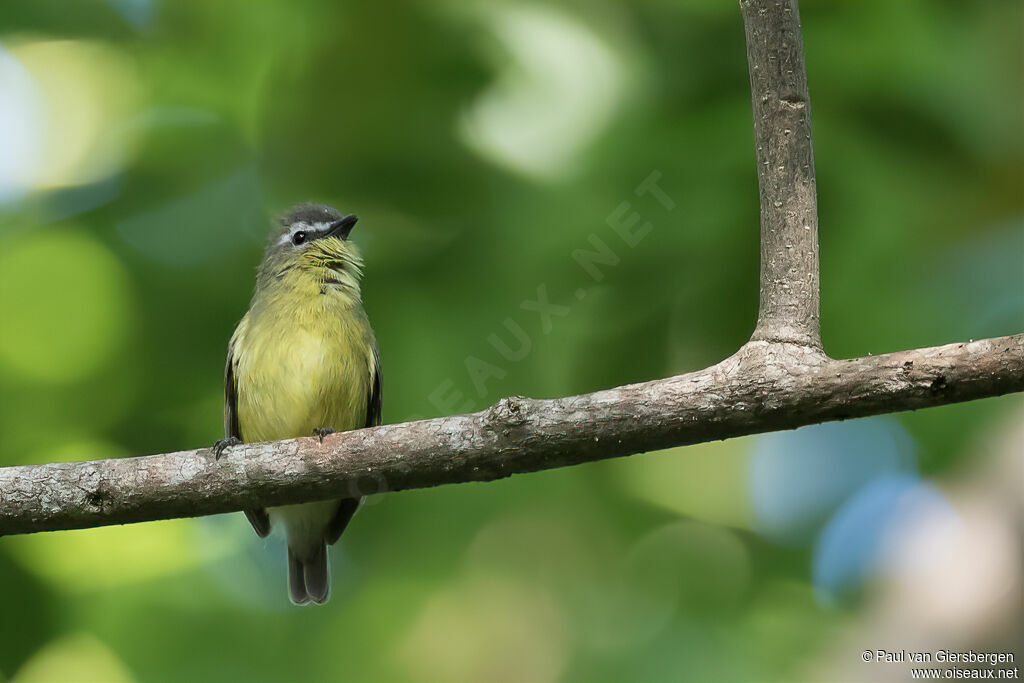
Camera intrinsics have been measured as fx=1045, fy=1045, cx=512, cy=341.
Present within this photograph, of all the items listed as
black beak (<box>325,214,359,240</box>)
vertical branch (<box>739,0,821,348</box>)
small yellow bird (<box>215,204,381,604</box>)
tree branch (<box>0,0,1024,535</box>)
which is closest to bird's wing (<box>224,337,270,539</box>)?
small yellow bird (<box>215,204,381,604</box>)

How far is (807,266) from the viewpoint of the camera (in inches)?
143

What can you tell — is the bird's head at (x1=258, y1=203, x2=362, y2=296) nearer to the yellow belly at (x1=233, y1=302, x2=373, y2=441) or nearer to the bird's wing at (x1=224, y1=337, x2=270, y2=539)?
the yellow belly at (x1=233, y1=302, x2=373, y2=441)

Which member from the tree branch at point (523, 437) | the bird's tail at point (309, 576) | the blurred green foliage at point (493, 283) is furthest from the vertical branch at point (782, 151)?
the bird's tail at point (309, 576)

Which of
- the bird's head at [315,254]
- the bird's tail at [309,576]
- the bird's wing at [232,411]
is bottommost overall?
the bird's tail at [309,576]

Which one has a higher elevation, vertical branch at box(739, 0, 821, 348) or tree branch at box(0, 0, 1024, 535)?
vertical branch at box(739, 0, 821, 348)

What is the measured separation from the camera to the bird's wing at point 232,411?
19.6 ft

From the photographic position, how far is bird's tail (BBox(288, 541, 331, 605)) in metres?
6.43

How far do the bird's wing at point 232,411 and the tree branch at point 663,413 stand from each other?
6.48 feet

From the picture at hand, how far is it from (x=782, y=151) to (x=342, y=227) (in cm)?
312

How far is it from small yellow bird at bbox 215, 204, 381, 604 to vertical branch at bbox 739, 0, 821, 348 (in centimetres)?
277

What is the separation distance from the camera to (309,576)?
6477mm

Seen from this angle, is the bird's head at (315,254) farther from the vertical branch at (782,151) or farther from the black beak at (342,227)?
the vertical branch at (782,151)

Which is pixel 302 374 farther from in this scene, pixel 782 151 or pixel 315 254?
pixel 782 151

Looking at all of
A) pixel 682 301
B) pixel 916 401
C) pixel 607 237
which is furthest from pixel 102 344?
pixel 916 401
